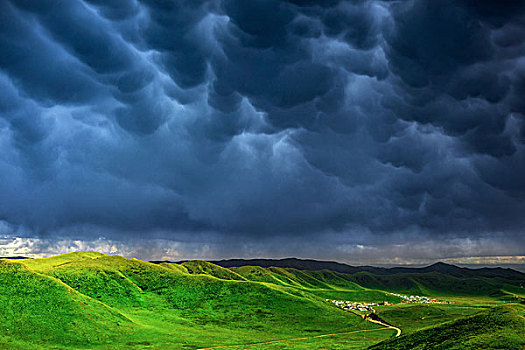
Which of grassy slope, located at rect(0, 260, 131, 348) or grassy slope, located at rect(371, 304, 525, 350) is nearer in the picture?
grassy slope, located at rect(371, 304, 525, 350)

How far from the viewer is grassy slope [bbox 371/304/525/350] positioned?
167 ft

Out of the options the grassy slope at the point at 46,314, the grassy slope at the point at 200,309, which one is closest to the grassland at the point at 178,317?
the grassy slope at the point at 46,314

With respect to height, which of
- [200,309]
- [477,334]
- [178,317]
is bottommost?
[178,317]

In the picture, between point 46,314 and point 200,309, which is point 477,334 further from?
point 200,309

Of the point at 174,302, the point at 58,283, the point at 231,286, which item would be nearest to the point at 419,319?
the point at 231,286

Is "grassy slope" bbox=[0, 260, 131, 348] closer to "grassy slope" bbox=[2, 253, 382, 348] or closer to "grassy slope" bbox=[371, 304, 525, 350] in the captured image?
"grassy slope" bbox=[2, 253, 382, 348]

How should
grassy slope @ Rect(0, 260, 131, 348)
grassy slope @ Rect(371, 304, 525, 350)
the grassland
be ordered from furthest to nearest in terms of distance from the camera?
grassy slope @ Rect(0, 260, 131, 348), the grassland, grassy slope @ Rect(371, 304, 525, 350)

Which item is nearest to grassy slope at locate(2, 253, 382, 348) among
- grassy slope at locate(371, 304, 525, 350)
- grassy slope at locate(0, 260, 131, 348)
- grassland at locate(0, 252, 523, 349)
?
grassland at locate(0, 252, 523, 349)

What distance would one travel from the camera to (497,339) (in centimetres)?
5153

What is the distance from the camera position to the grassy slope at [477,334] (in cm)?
5100

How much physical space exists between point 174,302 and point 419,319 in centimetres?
12448

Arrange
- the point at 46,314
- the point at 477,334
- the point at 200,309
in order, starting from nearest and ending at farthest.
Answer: the point at 477,334
the point at 46,314
the point at 200,309

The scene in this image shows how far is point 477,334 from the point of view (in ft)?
182

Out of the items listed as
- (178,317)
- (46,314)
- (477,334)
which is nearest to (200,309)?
(178,317)
